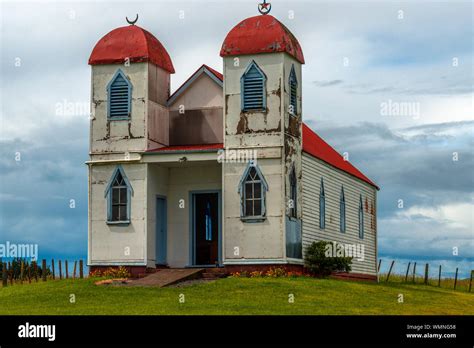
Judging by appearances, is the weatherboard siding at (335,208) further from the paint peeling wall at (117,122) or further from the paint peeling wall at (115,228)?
the paint peeling wall at (117,122)

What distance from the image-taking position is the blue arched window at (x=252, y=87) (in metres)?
34.7

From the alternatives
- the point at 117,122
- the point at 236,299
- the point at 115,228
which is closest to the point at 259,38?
the point at 117,122

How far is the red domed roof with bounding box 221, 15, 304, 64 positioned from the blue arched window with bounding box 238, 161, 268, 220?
4132 mm

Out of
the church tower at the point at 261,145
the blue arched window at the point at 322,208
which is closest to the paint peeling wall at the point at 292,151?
the church tower at the point at 261,145

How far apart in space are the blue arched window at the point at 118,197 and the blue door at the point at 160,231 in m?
1.43

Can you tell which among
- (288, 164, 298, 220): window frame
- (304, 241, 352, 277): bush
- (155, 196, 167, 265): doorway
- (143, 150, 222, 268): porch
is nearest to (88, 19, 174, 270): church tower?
(143, 150, 222, 268): porch

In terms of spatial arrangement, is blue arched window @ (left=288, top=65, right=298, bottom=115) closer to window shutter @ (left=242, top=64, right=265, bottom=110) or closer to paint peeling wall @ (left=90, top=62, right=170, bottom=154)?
window shutter @ (left=242, top=64, right=265, bottom=110)

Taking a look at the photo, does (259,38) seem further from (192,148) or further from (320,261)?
(320,261)

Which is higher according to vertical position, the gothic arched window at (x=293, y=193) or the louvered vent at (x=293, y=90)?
the louvered vent at (x=293, y=90)

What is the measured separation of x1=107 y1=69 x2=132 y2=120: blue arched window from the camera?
36.1m

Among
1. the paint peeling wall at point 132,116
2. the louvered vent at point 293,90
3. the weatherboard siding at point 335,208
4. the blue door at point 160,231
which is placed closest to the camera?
the louvered vent at point 293,90

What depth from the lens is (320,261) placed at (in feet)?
116

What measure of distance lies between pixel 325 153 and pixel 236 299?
1479cm
